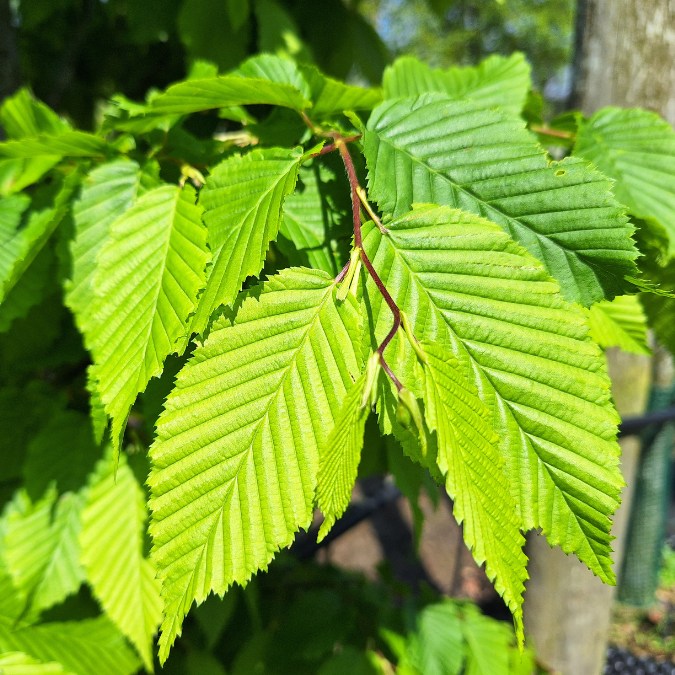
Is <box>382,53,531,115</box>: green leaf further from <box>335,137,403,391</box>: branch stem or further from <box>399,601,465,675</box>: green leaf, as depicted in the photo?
<box>399,601,465,675</box>: green leaf

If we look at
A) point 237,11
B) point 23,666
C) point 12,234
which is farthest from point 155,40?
point 23,666

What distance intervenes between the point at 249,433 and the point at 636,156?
23.1 inches

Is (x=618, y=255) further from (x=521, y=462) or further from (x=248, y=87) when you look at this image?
(x=248, y=87)

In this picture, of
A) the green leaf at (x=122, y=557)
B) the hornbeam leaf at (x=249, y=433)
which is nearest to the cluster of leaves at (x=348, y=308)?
the hornbeam leaf at (x=249, y=433)

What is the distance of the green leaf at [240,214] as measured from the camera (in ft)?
1.70

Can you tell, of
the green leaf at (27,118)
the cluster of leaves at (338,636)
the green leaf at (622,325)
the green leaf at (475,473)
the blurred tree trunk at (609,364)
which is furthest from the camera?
the blurred tree trunk at (609,364)

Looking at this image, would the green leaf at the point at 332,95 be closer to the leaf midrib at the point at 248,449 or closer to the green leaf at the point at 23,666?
the leaf midrib at the point at 248,449

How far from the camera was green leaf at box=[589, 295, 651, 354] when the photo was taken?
29.7 inches

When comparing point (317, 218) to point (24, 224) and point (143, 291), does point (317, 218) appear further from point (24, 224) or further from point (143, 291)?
point (24, 224)

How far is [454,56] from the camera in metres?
11.4

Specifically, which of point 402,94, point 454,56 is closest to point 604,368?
point 402,94

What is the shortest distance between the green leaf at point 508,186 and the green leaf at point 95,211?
303 millimetres

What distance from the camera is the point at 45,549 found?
37.5 inches

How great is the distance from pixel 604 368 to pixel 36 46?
1.85 m
